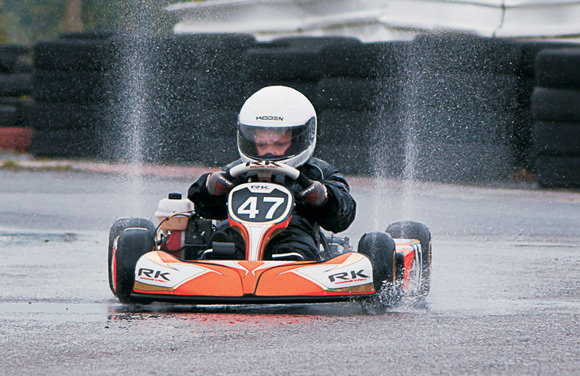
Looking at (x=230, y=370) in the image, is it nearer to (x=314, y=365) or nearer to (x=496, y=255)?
(x=314, y=365)

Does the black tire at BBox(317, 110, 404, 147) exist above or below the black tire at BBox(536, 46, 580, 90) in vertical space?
below

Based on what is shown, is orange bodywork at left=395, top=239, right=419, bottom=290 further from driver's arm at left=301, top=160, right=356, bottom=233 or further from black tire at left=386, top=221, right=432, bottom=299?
driver's arm at left=301, top=160, right=356, bottom=233

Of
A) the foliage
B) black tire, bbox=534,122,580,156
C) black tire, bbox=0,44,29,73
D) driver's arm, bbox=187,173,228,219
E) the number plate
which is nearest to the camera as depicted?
the number plate

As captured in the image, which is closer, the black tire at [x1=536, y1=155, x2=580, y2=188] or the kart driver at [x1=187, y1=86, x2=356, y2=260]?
the kart driver at [x1=187, y1=86, x2=356, y2=260]

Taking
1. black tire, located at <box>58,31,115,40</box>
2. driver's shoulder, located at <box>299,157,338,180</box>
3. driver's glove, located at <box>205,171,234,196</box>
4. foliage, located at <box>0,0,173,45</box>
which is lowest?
driver's glove, located at <box>205,171,234,196</box>

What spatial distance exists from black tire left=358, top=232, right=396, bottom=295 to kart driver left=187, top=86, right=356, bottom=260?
32 cm

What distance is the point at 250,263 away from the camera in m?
4.25

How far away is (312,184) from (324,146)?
21.0 feet

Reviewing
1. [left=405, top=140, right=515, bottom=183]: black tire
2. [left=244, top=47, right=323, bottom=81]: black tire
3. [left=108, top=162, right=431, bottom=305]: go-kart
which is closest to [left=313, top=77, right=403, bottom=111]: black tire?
[left=244, top=47, right=323, bottom=81]: black tire

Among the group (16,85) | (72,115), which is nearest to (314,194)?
(72,115)

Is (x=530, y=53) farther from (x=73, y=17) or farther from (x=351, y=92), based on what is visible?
(x=73, y=17)

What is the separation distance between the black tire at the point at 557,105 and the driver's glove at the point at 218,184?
20.9ft

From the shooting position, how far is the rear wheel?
4348mm

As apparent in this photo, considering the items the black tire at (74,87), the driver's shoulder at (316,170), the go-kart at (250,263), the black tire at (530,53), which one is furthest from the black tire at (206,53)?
the go-kart at (250,263)
